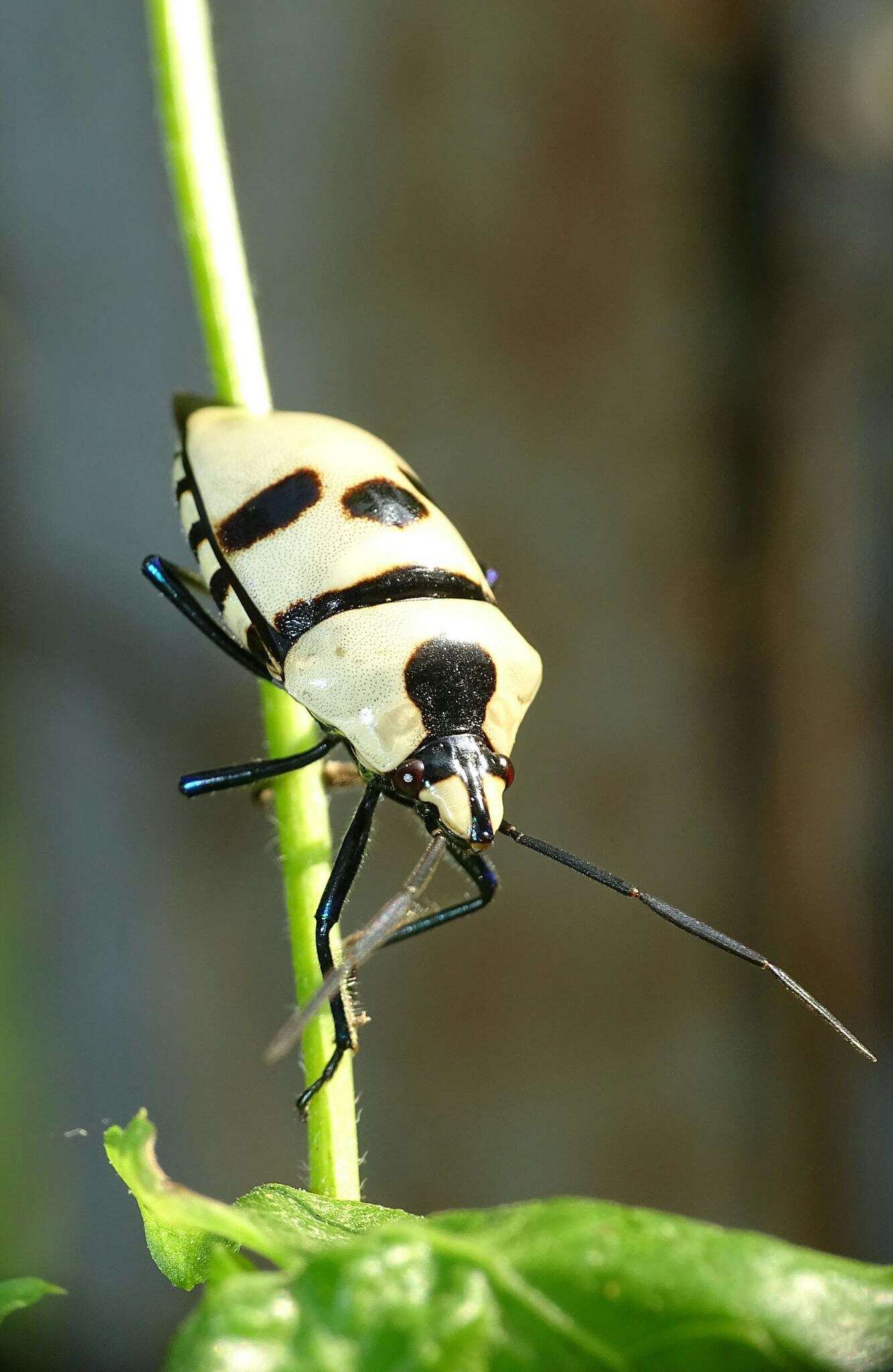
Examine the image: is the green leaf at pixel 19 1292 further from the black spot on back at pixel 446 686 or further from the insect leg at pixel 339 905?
the black spot on back at pixel 446 686

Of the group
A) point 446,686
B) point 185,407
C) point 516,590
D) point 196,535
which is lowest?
point 516,590

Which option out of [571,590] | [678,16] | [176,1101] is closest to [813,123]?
[678,16]

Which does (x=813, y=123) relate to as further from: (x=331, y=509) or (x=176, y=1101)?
(x=176, y=1101)

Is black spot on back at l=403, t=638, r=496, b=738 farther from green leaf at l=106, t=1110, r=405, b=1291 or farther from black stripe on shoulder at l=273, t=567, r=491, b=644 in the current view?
green leaf at l=106, t=1110, r=405, b=1291

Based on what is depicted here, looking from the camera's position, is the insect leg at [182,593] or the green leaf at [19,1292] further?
the insect leg at [182,593]

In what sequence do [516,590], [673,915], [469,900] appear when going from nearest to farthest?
[673,915] < [469,900] < [516,590]

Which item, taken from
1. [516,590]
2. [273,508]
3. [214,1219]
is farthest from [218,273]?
[516,590]

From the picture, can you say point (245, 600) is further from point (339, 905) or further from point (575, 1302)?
point (575, 1302)

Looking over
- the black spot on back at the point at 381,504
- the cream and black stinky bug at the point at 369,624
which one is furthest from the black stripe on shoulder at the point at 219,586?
the black spot on back at the point at 381,504
